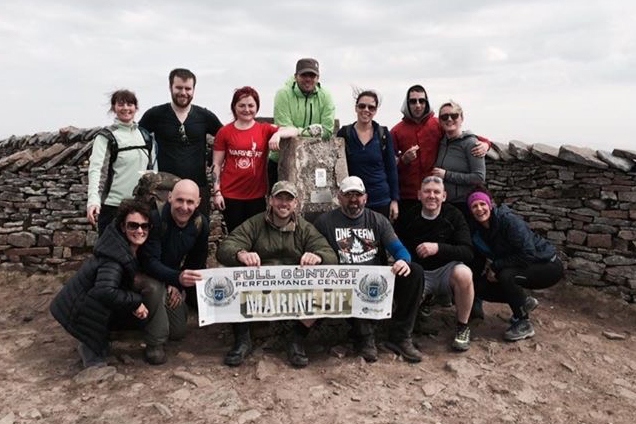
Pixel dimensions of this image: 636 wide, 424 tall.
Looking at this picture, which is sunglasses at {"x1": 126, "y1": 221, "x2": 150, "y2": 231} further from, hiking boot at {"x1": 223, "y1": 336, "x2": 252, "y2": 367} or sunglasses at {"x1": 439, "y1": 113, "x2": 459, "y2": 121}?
sunglasses at {"x1": 439, "y1": 113, "x2": 459, "y2": 121}

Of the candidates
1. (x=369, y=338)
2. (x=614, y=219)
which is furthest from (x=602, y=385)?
(x=614, y=219)

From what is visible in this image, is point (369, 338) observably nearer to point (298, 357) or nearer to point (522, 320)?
point (298, 357)

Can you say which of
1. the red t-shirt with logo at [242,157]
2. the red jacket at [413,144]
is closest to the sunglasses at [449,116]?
the red jacket at [413,144]

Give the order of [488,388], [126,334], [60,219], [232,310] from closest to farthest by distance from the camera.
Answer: [488,388] → [232,310] → [126,334] → [60,219]

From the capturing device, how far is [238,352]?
17.1ft

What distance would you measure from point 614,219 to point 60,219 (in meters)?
8.30

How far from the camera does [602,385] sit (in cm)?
517

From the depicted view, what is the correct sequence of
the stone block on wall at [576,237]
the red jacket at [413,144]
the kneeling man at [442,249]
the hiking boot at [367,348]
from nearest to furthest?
the hiking boot at [367,348]
the kneeling man at [442,249]
the red jacket at [413,144]
the stone block on wall at [576,237]

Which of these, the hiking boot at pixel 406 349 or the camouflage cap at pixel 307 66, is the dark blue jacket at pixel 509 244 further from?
the camouflage cap at pixel 307 66

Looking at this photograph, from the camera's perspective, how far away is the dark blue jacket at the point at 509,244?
5.81m

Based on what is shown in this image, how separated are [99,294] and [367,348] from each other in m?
2.69

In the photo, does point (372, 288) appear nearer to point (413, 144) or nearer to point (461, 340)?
point (461, 340)

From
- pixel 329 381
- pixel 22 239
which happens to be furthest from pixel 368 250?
pixel 22 239

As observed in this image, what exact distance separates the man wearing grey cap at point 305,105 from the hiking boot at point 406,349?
8.55 ft
